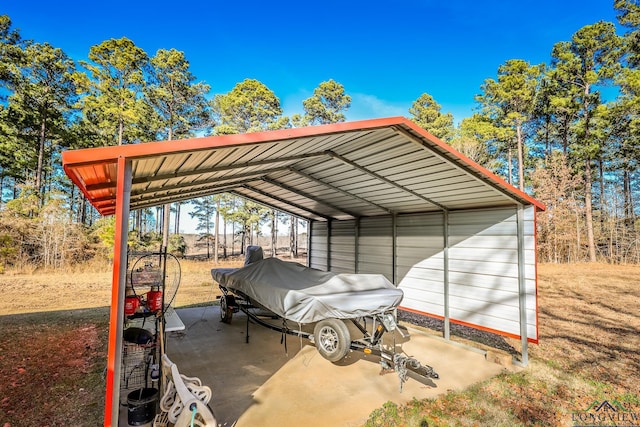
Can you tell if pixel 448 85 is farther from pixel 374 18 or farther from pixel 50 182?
pixel 50 182

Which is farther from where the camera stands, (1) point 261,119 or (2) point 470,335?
(1) point 261,119

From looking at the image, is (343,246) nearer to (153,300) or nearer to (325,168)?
(325,168)

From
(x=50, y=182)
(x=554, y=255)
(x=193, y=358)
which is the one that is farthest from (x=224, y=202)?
(x=554, y=255)

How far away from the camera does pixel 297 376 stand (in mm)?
4672

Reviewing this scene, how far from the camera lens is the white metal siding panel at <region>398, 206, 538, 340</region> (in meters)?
5.23

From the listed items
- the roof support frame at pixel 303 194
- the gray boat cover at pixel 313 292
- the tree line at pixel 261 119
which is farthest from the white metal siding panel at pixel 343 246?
the tree line at pixel 261 119

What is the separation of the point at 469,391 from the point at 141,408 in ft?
13.5

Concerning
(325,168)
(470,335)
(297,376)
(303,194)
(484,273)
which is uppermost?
(325,168)

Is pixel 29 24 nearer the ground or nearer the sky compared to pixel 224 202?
nearer the sky

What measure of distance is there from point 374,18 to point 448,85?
11949mm

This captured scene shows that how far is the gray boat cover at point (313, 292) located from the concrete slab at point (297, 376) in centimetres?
88

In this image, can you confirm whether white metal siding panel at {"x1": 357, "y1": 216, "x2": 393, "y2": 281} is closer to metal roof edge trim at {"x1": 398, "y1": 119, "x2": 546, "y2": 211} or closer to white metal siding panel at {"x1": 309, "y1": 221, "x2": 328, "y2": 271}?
white metal siding panel at {"x1": 309, "y1": 221, "x2": 328, "y2": 271}

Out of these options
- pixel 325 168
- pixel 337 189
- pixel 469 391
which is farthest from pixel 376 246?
pixel 469 391

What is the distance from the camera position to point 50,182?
23125 mm
